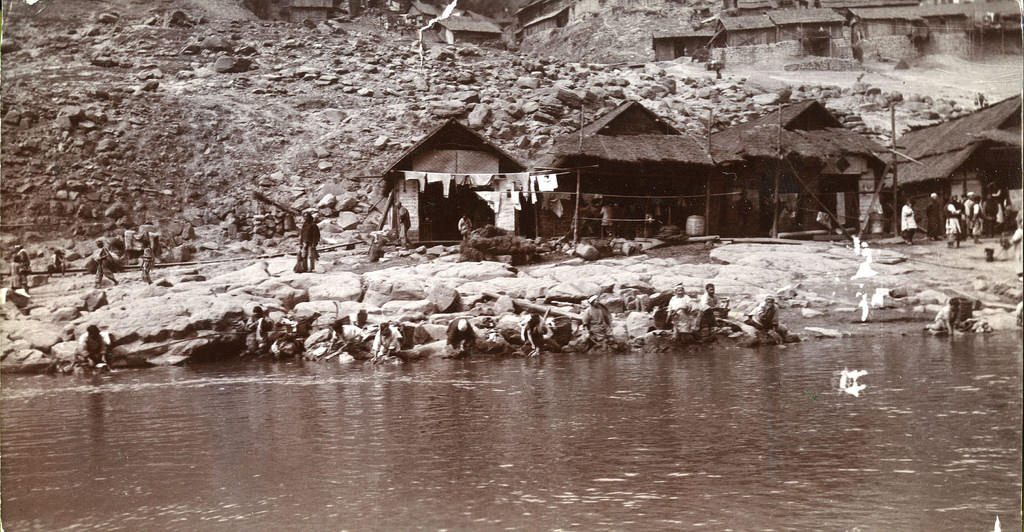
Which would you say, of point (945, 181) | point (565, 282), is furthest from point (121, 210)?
point (945, 181)

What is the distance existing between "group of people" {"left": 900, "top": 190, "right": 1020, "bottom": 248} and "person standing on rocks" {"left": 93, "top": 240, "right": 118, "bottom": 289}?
644 cm

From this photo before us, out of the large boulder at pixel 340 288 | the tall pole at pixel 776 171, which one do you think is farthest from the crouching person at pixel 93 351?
the tall pole at pixel 776 171

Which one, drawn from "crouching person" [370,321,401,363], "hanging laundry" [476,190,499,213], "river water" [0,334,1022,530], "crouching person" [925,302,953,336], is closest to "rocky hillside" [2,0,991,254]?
"hanging laundry" [476,190,499,213]

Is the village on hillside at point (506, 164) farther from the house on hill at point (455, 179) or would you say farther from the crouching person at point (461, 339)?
the crouching person at point (461, 339)

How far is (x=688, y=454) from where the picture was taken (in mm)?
5047

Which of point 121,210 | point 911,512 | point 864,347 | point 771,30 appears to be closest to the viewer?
point 911,512

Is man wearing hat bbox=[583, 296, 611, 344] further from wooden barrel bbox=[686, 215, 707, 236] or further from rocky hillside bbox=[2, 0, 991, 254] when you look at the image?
rocky hillside bbox=[2, 0, 991, 254]

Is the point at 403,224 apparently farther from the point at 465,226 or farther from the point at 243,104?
the point at 243,104

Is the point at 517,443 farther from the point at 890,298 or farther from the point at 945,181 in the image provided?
the point at 945,181

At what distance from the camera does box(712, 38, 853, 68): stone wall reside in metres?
7.38

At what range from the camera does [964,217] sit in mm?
6203

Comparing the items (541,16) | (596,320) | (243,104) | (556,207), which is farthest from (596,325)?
(243,104)

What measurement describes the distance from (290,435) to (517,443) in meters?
1.55

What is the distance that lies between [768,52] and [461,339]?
3.91m
